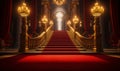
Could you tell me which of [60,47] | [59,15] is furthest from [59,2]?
[60,47]

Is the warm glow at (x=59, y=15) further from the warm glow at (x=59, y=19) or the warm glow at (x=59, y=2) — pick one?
the warm glow at (x=59, y=2)

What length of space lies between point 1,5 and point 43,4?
42.1ft

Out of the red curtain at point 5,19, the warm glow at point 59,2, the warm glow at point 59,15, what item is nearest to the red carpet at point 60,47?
the red curtain at point 5,19

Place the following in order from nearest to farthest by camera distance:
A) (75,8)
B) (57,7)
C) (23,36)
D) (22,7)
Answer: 1. (22,7)
2. (23,36)
3. (75,8)
4. (57,7)

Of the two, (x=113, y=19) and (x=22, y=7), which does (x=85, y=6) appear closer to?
(x=113, y=19)

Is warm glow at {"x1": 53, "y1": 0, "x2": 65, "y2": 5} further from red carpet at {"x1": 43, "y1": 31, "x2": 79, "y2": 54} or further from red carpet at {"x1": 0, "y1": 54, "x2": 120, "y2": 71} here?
red carpet at {"x1": 0, "y1": 54, "x2": 120, "y2": 71}

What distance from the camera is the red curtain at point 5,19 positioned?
1257 centimetres

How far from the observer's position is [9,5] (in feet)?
42.2

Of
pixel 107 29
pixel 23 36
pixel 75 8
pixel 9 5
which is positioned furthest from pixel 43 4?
pixel 23 36

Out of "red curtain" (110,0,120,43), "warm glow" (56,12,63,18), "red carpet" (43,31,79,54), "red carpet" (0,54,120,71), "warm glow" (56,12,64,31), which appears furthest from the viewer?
"warm glow" (56,12,64,31)

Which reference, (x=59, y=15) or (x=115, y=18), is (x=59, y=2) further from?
(x=115, y=18)

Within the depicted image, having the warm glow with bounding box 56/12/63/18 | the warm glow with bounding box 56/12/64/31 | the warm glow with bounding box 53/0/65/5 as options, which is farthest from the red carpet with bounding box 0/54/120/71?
the warm glow with bounding box 56/12/64/31

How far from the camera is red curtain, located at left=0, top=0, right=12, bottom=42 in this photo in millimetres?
12568

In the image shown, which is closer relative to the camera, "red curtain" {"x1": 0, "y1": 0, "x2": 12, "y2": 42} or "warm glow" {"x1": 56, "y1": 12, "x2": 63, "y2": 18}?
"red curtain" {"x1": 0, "y1": 0, "x2": 12, "y2": 42}
